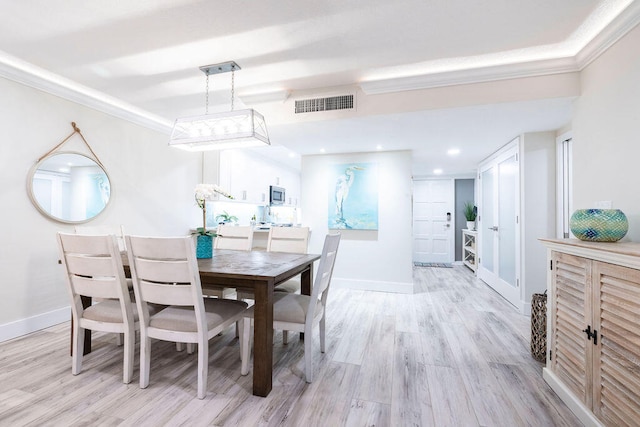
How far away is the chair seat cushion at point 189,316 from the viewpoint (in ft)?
5.76

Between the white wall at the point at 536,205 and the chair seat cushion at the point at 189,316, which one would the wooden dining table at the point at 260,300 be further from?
the white wall at the point at 536,205

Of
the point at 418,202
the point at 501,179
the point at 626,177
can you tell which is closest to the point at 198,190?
the point at 626,177

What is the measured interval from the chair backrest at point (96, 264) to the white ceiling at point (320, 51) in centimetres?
154

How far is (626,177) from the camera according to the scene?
1.90m

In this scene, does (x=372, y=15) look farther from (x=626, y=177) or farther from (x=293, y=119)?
(x=626, y=177)

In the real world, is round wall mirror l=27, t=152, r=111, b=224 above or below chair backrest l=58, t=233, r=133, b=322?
above

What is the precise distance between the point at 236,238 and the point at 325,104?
1768 millimetres

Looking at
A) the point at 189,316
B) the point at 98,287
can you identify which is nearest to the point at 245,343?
the point at 189,316

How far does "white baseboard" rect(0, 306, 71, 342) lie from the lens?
8.39 ft

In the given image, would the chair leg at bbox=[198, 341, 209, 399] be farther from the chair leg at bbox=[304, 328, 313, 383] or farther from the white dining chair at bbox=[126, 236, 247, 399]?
the chair leg at bbox=[304, 328, 313, 383]

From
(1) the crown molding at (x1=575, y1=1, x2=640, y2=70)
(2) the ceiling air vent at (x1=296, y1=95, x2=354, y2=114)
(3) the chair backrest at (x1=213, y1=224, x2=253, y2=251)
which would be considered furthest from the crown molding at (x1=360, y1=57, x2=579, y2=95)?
(3) the chair backrest at (x1=213, y1=224, x2=253, y2=251)

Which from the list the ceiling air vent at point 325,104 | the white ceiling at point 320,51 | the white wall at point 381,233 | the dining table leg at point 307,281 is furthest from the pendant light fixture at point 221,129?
the white wall at point 381,233

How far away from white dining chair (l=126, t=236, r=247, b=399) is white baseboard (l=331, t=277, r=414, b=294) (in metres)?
2.92

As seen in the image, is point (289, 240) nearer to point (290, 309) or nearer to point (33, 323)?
point (290, 309)
